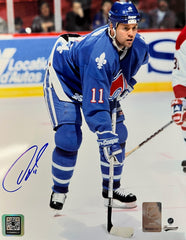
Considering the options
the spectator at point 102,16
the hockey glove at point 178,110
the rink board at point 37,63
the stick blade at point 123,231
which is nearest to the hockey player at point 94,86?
the stick blade at point 123,231

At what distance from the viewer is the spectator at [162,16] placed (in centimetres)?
613

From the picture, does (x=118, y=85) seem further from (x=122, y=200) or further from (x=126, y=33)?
(x=122, y=200)

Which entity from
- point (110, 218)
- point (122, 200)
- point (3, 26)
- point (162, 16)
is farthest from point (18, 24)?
point (110, 218)

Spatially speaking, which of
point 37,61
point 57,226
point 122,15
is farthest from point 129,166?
point 37,61

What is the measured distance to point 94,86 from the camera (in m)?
2.64

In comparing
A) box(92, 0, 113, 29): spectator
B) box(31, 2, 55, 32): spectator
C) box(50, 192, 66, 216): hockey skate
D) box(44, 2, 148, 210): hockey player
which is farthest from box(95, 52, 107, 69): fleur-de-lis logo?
box(31, 2, 55, 32): spectator

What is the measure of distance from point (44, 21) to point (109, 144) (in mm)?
3392

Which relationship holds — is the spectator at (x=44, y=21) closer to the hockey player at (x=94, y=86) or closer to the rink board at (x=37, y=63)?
the rink board at (x=37, y=63)

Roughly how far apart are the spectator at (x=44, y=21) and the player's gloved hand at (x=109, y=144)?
10.7 feet

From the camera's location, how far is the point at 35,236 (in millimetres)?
2789

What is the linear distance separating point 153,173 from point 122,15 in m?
1.20

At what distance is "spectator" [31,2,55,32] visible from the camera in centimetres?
589
